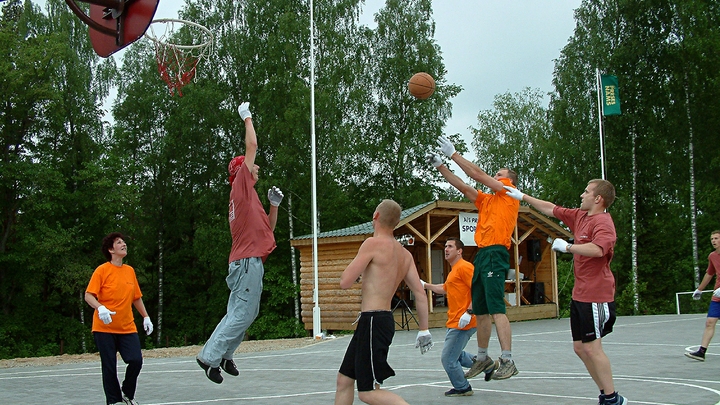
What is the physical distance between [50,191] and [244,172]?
2698 cm

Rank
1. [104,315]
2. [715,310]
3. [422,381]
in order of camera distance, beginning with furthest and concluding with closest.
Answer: [715,310], [422,381], [104,315]

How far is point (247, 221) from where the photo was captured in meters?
7.05

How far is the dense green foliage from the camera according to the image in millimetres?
31891

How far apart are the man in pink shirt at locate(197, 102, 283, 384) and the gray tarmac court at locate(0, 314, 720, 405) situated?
1.08 metres

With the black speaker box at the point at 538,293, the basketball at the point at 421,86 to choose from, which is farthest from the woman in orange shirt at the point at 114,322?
the black speaker box at the point at 538,293

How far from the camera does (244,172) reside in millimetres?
7070

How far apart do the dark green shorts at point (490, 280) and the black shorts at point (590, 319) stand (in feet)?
4.91

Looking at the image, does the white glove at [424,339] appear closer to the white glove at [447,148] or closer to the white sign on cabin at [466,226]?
the white glove at [447,148]

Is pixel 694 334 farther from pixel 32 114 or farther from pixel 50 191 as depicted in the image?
pixel 32 114

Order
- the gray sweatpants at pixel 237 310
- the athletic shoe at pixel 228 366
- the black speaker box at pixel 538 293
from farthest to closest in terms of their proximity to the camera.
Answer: the black speaker box at pixel 538 293
the athletic shoe at pixel 228 366
the gray sweatpants at pixel 237 310

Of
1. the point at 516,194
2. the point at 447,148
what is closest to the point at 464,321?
the point at 516,194

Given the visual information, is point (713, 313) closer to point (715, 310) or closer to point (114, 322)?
point (715, 310)

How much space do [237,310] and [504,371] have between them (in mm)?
3123

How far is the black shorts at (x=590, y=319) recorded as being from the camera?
6453 millimetres
